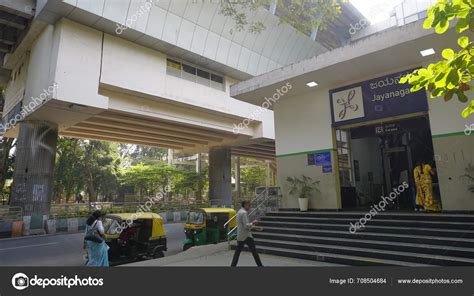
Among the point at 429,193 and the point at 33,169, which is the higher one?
the point at 33,169

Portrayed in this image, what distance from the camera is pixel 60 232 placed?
14.6 m

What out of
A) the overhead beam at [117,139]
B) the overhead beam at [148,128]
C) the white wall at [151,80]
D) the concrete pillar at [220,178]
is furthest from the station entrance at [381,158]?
the overhead beam at [117,139]

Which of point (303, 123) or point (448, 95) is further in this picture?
point (303, 123)

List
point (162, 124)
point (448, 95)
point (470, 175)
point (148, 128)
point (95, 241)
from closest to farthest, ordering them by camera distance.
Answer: point (448, 95) < point (95, 241) < point (470, 175) < point (162, 124) < point (148, 128)

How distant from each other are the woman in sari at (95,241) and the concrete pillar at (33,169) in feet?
32.9

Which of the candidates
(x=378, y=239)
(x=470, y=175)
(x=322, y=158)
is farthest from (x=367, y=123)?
(x=378, y=239)

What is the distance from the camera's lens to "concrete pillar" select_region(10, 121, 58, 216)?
13859mm

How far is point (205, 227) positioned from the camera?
33.4ft

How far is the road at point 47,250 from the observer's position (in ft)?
29.3

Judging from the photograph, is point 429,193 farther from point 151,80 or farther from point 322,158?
point 151,80

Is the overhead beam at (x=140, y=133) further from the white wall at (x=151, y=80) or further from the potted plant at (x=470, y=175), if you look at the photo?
the potted plant at (x=470, y=175)

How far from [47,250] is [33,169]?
17.1ft

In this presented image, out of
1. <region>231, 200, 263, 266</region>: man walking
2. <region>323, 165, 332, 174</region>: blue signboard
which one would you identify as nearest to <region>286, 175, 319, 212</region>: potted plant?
<region>323, 165, 332, 174</region>: blue signboard
